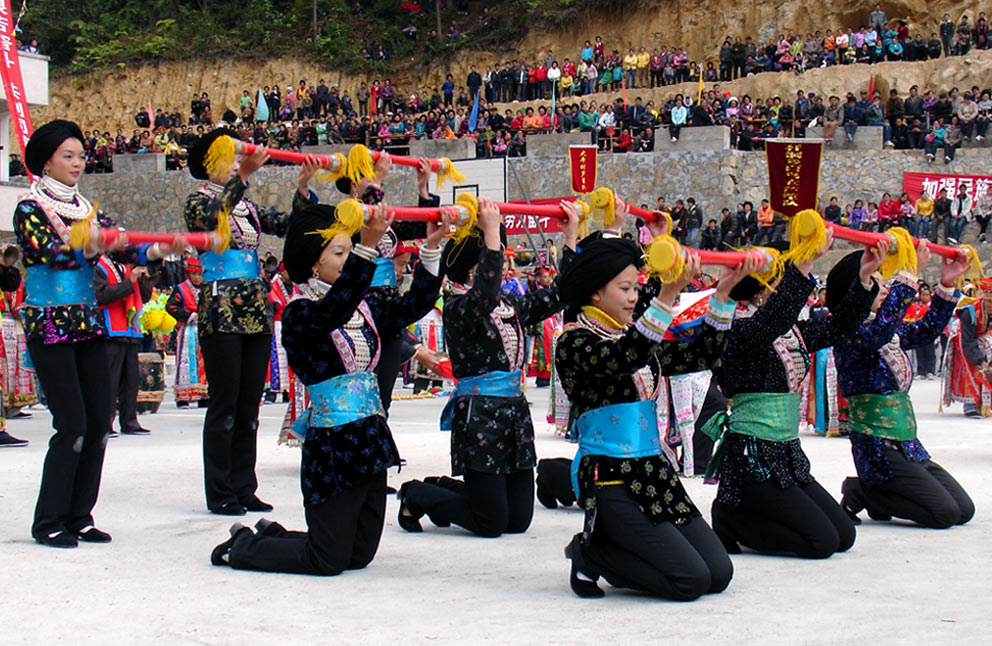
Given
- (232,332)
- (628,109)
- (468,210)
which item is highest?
(628,109)

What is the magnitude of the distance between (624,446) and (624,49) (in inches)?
1392

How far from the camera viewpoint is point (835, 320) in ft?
18.0

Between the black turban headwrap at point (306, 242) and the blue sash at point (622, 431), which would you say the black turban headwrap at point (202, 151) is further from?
the blue sash at point (622, 431)

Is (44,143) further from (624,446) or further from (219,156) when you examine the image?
(624,446)

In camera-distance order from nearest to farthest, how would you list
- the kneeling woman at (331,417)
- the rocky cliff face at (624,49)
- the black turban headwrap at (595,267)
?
the black turban headwrap at (595,267) → the kneeling woman at (331,417) → the rocky cliff face at (624,49)

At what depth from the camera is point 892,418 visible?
6.01 meters

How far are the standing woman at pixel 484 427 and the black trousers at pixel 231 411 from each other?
854mm

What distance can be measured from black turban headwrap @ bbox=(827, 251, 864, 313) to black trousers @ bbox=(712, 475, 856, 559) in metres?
0.99

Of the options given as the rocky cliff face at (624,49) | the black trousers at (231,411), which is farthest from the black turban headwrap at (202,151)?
the rocky cliff face at (624,49)

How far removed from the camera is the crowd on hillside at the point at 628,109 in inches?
1093

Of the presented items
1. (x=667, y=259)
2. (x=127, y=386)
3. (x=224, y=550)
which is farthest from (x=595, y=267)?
(x=127, y=386)

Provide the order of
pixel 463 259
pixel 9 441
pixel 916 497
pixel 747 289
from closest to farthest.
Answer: pixel 747 289
pixel 916 497
pixel 463 259
pixel 9 441

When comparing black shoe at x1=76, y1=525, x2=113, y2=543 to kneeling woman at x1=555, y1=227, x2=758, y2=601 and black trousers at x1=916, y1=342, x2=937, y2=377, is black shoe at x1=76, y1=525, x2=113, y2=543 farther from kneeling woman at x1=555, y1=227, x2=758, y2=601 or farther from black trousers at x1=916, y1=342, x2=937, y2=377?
black trousers at x1=916, y1=342, x2=937, y2=377

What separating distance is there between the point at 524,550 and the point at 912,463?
2144 mm
